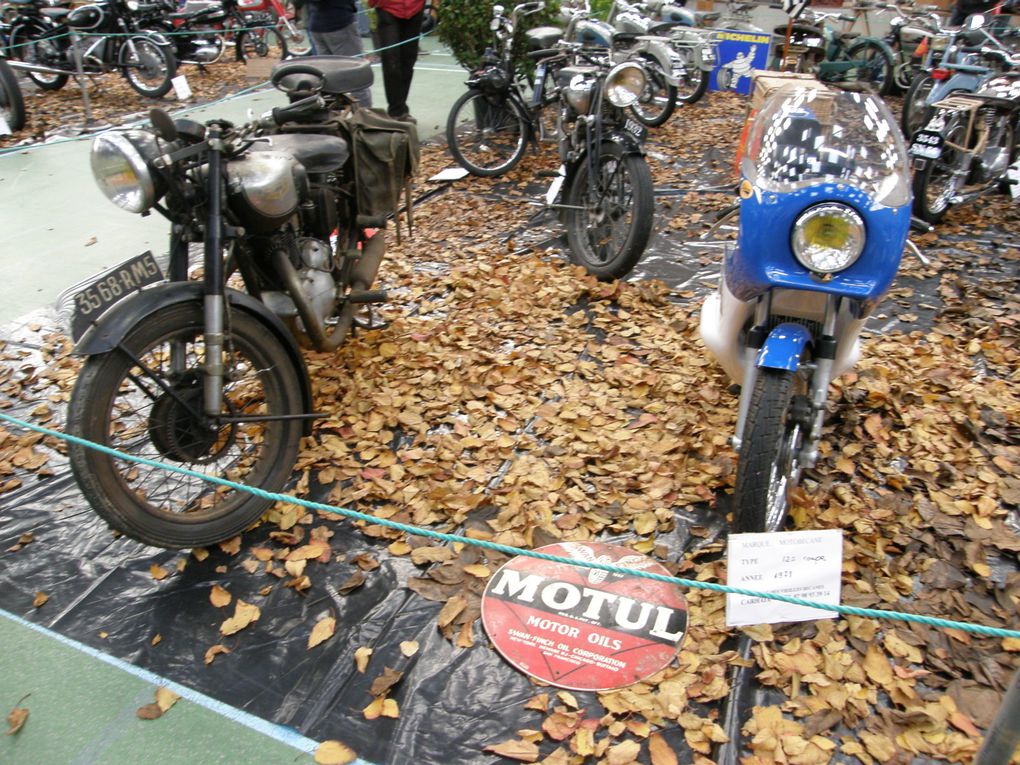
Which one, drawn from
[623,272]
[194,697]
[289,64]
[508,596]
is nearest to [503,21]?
[623,272]

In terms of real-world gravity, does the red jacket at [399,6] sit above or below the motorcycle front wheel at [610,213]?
above

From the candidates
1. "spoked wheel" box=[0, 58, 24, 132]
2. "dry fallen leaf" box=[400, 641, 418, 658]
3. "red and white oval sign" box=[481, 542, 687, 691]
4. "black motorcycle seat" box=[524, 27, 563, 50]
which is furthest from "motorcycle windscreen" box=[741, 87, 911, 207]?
"spoked wheel" box=[0, 58, 24, 132]

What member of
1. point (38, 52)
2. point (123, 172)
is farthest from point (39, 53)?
point (123, 172)

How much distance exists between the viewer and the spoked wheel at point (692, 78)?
8695 mm

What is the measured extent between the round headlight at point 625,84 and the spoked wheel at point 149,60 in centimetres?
651

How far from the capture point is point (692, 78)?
8.91 m

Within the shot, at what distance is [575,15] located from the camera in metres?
7.22

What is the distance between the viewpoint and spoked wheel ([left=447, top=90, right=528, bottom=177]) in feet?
20.5

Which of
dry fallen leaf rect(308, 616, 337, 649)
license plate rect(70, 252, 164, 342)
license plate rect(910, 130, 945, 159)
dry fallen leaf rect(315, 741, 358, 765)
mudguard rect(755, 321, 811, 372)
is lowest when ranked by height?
dry fallen leaf rect(308, 616, 337, 649)

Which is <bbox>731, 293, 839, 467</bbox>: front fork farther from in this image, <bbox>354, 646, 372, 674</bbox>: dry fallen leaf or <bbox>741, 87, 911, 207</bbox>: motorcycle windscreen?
<bbox>354, 646, 372, 674</bbox>: dry fallen leaf

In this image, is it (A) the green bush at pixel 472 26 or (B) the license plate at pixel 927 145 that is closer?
(B) the license plate at pixel 927 145

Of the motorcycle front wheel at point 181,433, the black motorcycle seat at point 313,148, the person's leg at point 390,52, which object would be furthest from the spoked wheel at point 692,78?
the motorcycle front wheel at point 181,433

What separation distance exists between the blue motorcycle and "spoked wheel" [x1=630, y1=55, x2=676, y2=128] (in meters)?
5.58

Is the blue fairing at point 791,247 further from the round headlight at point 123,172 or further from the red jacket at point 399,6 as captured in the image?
the red jacket at point 399,6
